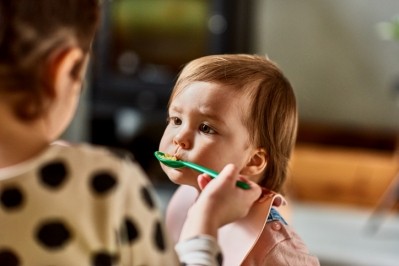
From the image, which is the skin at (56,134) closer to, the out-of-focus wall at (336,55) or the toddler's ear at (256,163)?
the toddler's ear at (256,163)

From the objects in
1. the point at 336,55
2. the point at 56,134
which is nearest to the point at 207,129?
the point at 56,134

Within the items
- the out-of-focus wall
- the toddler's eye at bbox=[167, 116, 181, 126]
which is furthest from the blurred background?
the toddler's eye at bbox=[167, 116, 181, 126]

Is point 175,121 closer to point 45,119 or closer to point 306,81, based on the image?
point 45,119

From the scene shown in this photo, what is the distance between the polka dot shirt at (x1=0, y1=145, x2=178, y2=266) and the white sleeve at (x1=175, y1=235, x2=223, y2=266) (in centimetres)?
2

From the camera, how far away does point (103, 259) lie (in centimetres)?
60

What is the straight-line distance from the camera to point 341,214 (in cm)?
309

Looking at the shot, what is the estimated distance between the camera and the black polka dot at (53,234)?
0.59m

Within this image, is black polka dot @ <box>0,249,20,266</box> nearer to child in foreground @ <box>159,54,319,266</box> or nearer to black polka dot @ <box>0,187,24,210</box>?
black polka dot @ <box>0,187,24,210</box>

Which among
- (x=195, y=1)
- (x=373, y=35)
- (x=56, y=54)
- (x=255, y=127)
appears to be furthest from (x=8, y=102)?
(x=373, y=35)

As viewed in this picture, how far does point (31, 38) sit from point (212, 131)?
16 cm

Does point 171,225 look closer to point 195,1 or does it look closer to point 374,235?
point 374,235

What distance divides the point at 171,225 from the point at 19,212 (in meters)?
0.15

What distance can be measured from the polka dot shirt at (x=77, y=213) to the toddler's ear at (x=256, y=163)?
9 centimetres

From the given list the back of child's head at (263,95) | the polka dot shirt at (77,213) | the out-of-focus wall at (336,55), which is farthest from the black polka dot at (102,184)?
the out-of-focus wall at (336,55)
